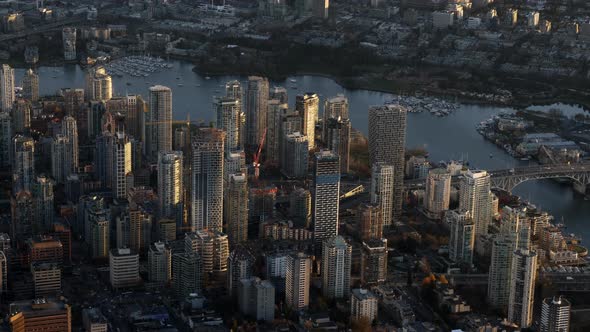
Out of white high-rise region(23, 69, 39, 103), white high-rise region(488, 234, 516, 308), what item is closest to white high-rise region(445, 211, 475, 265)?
white high-rise region(488, 234, 516, 308)

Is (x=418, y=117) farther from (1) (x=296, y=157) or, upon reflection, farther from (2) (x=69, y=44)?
(2) (x=69, y=44)

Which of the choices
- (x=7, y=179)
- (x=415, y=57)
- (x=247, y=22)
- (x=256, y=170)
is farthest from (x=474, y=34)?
(x=7, y=179)

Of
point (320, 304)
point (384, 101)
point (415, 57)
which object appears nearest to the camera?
point (320, 304)

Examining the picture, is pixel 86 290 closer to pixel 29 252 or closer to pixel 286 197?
pixel 29 252

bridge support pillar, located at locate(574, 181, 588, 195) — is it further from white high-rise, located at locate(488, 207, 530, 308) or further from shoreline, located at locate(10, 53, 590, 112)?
shoreline, located at locate(10, 53, 590, 112)

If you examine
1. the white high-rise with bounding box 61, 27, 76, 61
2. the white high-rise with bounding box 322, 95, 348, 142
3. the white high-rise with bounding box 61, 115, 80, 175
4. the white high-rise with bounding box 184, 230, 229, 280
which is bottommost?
the white high-rise with bounding box 184, 230, 229, 280

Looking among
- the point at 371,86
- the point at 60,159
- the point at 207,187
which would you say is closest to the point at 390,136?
the point at 207,187
